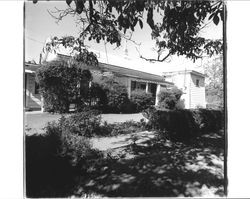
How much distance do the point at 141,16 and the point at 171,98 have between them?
30.5 ft

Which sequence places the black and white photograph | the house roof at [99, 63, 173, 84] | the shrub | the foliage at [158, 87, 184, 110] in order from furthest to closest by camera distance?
the shrub, the house roof at [99, 63, 173, 84], the foliage at [158, 87, 184, 110], the black and white photograph

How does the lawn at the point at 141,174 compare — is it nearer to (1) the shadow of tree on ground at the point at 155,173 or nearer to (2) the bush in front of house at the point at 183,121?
(1) the shadow of tree on ground at the point at 155,173

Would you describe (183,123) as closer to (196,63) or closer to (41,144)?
(196,63)

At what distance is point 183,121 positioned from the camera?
4758mm

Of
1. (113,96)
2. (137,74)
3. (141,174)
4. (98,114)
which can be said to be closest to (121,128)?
(98,114)

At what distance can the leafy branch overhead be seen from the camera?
1.83 m

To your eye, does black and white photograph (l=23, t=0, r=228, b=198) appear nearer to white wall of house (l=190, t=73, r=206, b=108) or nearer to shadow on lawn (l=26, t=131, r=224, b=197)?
shadow on lawn (l=26, t=131, r=224, b=197)

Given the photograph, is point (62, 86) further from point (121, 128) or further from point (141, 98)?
point (141, 98)

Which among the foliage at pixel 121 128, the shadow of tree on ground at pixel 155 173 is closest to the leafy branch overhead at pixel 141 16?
the shadow of tree on ground at pixel 155 173

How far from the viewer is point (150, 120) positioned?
5.03m

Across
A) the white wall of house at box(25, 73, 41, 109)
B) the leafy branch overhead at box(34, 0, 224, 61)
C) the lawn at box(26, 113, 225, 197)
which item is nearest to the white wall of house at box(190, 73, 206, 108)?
the lawn at box(26, 113, 225, 197)

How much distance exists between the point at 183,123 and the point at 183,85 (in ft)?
24.5

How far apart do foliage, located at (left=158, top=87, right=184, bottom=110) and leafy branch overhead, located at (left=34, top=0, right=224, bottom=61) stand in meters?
7.01
